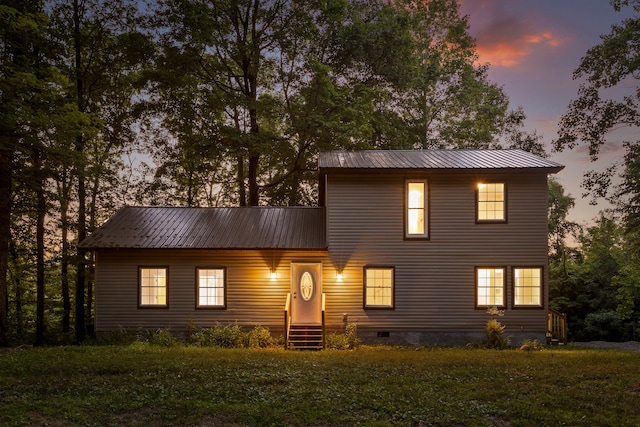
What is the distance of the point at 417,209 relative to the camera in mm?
15836

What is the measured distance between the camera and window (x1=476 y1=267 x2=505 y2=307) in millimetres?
15695

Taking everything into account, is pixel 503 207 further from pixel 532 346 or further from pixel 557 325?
pixel 557 325

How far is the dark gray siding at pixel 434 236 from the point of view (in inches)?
618

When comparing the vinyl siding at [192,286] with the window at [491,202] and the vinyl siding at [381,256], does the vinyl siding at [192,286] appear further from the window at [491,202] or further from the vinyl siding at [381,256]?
the window at [491,202]

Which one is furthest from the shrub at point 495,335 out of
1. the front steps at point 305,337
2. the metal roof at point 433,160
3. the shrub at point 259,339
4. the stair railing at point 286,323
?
the shrub at point 259,339

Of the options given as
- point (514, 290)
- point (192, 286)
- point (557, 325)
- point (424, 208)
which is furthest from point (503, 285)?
point (192, 286)

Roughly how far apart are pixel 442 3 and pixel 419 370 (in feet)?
83.2

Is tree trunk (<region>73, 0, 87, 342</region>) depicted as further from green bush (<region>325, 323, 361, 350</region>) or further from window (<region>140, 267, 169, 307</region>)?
green bush (<region>325, 323, 361, 350</region>)

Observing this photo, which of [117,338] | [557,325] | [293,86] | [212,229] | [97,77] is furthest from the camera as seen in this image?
[293,86]

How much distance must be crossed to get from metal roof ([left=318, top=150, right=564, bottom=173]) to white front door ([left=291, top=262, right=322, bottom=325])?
3.38 metres

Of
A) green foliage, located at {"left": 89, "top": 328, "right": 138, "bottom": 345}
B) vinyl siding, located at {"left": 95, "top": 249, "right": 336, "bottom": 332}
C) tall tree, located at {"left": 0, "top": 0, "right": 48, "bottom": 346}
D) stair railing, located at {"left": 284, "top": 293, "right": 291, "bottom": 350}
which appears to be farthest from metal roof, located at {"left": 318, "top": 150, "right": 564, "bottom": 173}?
tall tree, located at {"left": 0, "top": 0, "right": 48, "bottom": 346}

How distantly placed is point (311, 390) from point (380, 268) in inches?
292

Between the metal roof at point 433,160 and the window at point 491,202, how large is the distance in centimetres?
83

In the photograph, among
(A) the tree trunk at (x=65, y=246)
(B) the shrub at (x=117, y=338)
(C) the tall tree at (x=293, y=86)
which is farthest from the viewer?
(C) the tall tree at (x=293, y=86)
